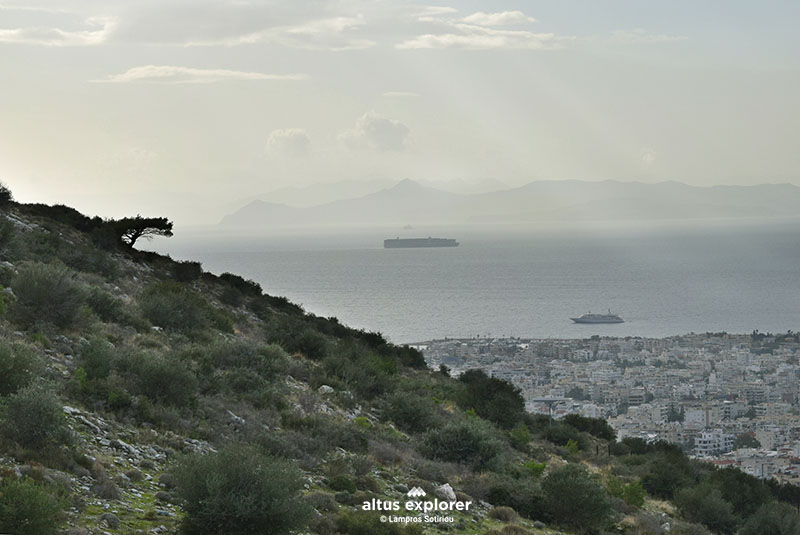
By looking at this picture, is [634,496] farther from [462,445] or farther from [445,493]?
[445,493]

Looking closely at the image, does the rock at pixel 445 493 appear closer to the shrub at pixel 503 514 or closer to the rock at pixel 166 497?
the shrub at pixel 503 514

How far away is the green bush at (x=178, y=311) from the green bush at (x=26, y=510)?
11122 millimetres

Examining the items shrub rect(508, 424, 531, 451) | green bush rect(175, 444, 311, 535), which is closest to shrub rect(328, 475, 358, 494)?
green bush rect(175, 444, 311, 535)

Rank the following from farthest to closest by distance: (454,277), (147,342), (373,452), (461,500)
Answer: (454,277) → (147,342) → (373,452) → (461,500)

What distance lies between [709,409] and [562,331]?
189ft

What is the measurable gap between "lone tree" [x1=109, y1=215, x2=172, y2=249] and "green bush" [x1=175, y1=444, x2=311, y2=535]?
69.8 feet

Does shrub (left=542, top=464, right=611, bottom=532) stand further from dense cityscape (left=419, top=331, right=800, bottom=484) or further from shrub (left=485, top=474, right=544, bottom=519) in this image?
dense cityscape (left=419, top=331, right=800, bottom=484)

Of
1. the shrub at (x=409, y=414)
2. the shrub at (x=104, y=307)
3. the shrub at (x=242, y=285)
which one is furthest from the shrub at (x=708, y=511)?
the shrub at (x=242, y=285)

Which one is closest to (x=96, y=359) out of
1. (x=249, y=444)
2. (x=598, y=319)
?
(x=249, y=444)

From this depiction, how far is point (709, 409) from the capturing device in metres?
45.4

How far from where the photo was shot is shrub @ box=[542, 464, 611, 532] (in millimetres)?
12195

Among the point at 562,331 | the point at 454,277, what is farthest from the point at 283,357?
the point at 454,277

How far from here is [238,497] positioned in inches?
304

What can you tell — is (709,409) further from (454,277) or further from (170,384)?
(454,277)
